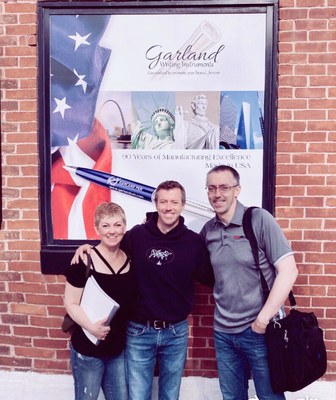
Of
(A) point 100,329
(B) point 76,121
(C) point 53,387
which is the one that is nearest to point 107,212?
(A) point 100,329

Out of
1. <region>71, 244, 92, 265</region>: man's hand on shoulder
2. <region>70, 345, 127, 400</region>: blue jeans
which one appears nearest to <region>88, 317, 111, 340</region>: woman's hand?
<region>70, 345, 127, 400</region>: blue jeans

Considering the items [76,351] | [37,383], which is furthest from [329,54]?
[37,383]

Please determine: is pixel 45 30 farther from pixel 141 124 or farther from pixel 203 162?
pixel 203 162

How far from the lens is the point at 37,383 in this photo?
11.2ft

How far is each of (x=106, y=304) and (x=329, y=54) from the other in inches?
99.8

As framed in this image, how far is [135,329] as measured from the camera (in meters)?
2.51

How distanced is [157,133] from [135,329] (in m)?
1.61

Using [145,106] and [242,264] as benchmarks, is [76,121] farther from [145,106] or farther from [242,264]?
[242,264]

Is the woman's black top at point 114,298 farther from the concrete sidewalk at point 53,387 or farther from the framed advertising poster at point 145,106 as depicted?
the concrete sidewalk at point 53,387

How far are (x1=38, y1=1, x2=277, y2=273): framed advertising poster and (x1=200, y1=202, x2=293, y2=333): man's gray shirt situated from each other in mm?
879

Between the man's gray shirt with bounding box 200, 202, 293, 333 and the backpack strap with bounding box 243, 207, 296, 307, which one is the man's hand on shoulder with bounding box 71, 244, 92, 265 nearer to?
the man's gray shirt with bounding box 200, 202, 293, 333

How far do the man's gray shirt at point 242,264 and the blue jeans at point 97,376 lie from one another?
2.39 ft

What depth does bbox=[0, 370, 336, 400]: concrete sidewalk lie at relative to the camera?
3.34m

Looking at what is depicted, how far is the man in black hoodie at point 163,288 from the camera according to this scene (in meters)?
2.47
